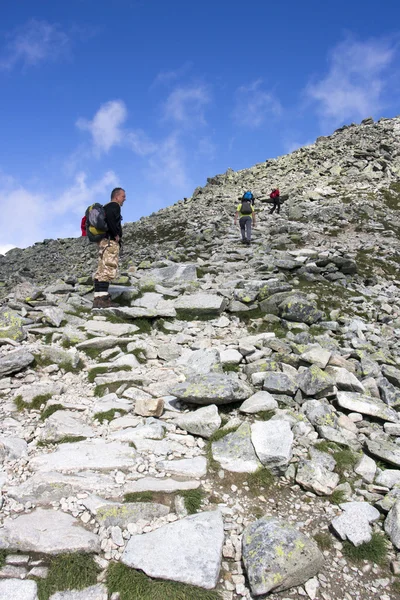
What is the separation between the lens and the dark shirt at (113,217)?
442 inches

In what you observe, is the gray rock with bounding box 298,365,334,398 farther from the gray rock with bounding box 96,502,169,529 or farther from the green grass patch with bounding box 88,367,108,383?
the green grass patch with bounding box 88,367,108,383

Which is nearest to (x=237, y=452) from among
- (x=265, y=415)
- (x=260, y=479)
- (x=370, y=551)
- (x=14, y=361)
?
(x=260, y=479)

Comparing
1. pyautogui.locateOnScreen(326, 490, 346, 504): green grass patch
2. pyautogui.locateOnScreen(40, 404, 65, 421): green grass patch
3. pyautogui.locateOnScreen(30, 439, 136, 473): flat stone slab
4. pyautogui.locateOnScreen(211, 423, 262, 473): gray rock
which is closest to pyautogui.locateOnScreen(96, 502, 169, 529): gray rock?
pyautogui.locateOnScreen(30, 439, 136, 473): flat stone slab

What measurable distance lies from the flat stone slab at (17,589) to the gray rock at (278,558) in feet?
7.03

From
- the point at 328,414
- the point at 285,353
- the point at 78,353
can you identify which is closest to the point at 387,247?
the point at 285,353

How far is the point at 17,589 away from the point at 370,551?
3750 millimetres

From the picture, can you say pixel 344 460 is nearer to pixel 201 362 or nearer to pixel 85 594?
pixel 201 362

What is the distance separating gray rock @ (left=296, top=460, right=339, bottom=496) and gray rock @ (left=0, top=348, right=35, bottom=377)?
19.4ft

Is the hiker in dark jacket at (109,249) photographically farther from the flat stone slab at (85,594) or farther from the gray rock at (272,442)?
the flat stone slab at (85,594)

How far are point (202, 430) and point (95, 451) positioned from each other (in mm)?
1737

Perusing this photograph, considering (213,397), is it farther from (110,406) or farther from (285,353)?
(285,353)

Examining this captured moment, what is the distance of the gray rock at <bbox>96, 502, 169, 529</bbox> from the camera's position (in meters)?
4.32

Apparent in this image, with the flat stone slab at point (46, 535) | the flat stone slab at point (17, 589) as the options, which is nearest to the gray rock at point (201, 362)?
the flat stone slab at point (46, 535)

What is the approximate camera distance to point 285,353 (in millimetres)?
8703
